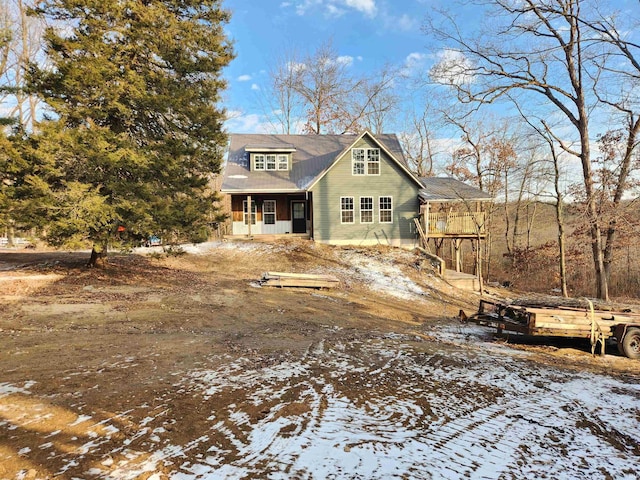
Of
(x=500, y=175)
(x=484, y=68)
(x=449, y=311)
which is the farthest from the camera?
(x=500, y=175)

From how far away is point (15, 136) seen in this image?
10.3 m

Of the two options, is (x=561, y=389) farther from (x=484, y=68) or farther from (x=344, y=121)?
(x=344, y=121)

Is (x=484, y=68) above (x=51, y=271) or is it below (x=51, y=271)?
above

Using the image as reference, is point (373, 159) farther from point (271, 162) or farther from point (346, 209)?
point (271, 162)

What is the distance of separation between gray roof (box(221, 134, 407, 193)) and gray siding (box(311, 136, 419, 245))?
0.82 m

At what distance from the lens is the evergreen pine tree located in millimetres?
10344

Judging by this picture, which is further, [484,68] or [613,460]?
[484,68]

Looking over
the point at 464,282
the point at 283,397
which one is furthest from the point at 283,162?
the point at 283,397

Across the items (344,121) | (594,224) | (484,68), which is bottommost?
(594,224)

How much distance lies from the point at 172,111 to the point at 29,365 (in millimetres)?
9625

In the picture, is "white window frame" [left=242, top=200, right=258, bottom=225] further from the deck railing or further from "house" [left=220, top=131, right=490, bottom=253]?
the deck railing

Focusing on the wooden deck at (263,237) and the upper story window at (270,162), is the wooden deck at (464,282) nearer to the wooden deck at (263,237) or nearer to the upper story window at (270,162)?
the wooden deck at (263,237)

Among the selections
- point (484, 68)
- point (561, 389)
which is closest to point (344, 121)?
point (484, 68)

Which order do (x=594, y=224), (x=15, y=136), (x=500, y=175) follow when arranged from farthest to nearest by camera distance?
(x=500, y=175), (x=594, y=224), (x=15, y=136)
